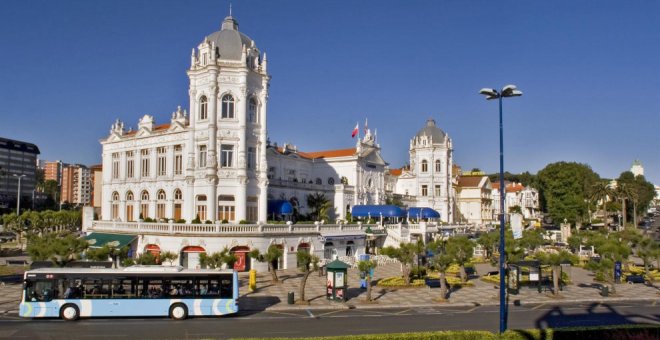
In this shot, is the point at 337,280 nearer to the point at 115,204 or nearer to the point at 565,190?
the point at 115,204

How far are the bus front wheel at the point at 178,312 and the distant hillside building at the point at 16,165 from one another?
178m

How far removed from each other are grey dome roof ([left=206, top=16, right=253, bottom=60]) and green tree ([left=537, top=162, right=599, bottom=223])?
232 ft

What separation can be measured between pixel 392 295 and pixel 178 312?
50.9ft

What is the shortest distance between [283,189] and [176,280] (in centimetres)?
3760

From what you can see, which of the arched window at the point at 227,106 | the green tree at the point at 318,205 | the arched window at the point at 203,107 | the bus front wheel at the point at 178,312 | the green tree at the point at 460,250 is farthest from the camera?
the green tree at the point at 318,205

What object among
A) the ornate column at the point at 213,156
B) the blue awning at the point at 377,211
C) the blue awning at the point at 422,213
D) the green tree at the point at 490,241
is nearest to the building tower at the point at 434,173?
the blue awning at the point at 422,213

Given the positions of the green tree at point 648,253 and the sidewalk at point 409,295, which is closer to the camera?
the sidewalk at point 409,295

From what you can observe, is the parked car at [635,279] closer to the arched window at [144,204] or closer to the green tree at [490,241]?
the green tree at [490,241]

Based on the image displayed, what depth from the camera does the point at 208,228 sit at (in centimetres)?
4603

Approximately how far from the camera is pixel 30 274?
87.1 feet

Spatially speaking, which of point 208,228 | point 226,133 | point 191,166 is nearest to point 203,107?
point 226,133

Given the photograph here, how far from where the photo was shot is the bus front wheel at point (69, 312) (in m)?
26.7

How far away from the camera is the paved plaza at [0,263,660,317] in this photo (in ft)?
108

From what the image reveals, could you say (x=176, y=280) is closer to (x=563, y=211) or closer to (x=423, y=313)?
(x=423, y=313)
